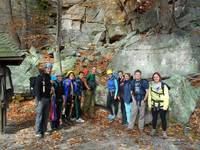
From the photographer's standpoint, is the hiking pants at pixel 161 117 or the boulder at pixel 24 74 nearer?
the hiking pants at pixel 161 117

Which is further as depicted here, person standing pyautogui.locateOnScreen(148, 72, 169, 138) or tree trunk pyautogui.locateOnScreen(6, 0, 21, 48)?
tree trunk pyautogui.locateOnScreen(6, 0, 21, 48)

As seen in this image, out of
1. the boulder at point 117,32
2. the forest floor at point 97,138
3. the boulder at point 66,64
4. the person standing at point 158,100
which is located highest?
the boulder at point 117,32

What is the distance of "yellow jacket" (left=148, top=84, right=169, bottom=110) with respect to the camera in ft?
40.6

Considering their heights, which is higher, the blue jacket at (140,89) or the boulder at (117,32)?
the boulder at (117,32)

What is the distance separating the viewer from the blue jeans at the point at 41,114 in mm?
12022

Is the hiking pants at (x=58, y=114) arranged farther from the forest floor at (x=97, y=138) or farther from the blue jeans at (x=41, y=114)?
the blue jeans at (x=41, y=114)

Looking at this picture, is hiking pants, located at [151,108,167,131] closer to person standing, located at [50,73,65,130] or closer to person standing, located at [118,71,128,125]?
person standing, located at [118,71,128,125]

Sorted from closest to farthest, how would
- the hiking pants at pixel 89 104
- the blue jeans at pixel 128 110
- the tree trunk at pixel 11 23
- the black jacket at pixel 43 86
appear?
the black jacket at pixel 43 86 < the blue jeans at pixel 128 110 < the hiking pants at pixel 89 104 < the tree trunk at pixel 11 23

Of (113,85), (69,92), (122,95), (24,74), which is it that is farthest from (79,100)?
(24,74)


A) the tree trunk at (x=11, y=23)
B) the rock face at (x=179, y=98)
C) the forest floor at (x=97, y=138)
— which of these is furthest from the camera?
the tree trunk at (x=11, y=23)

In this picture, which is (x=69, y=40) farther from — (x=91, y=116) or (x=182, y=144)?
(x=182, y=144)

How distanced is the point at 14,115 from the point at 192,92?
681 cm

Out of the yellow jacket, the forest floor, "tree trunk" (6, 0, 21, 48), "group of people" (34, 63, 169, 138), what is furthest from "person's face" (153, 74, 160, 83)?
"tree trunk" (6, 0, 21, 48)

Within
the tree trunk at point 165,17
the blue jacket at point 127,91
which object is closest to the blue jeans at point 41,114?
the blue jacket at point 127,91
